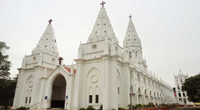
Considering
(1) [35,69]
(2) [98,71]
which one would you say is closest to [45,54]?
(1) [35,69]

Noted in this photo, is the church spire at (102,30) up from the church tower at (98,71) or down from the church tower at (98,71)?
up

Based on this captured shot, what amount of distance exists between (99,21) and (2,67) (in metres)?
20.8

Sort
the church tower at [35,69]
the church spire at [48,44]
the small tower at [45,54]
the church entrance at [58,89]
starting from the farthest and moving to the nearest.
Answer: the church entrance at [58,89] → the church spire at [48,44] → the small tower at [45,54] → the church tower at [35,69]

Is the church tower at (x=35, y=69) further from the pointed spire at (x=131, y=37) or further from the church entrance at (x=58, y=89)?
the pointed spire at (x=131, y=37)

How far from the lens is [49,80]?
2664cm

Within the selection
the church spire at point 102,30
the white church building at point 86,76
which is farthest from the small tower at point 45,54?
the church spire at point 102,30

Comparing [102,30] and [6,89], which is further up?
[102,30]

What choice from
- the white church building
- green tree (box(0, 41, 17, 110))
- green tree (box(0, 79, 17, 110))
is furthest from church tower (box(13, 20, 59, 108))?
green tree (box(0, 79, 17, 110))

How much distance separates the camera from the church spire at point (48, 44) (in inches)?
1203

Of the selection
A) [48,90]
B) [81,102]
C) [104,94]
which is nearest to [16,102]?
[48,90]

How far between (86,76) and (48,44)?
13.2m

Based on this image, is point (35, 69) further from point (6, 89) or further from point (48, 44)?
point (6, 89)

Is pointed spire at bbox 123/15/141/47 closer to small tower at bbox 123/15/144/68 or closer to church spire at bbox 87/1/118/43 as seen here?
small tower at bbox 123/15/144/68

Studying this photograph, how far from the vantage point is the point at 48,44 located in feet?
103
